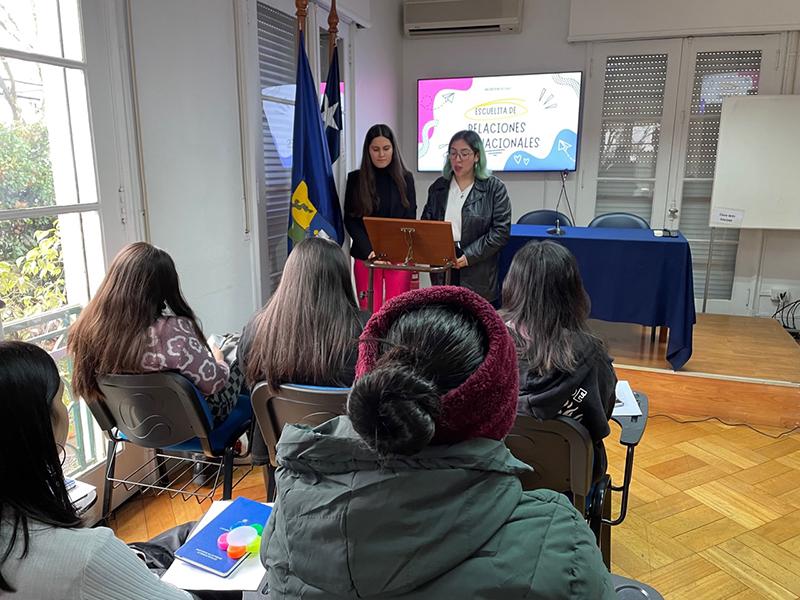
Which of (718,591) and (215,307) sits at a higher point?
(215,307)

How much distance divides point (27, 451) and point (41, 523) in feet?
0.35

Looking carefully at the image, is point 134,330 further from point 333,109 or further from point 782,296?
point 782,296

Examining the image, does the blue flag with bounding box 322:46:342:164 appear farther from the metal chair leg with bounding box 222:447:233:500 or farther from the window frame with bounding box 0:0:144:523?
the metal chair leg with bounding box 222:447:233:500

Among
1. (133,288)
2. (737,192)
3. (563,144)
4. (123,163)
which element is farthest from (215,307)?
(737,192)

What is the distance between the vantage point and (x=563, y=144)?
4938mm

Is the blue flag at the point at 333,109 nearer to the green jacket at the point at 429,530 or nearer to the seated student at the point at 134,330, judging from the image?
the seated student at the point at 134,330

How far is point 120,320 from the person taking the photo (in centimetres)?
176

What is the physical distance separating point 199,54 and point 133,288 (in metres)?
1.29

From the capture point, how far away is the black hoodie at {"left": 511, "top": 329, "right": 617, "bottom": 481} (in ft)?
4.99

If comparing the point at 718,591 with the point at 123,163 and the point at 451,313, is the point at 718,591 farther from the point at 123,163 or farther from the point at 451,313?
the point at 123,163

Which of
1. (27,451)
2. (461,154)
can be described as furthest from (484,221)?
(27,451)

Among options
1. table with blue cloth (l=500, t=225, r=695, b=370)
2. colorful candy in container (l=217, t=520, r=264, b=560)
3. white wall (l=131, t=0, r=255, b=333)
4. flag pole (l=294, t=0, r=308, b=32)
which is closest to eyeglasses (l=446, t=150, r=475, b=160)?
table with blue cloth (l=500, t=225, r=695, b=370)

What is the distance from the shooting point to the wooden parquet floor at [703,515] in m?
1.98

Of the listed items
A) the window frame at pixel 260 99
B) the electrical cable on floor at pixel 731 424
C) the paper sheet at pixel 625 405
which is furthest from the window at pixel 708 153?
the paper sheet at pixel 625 405
